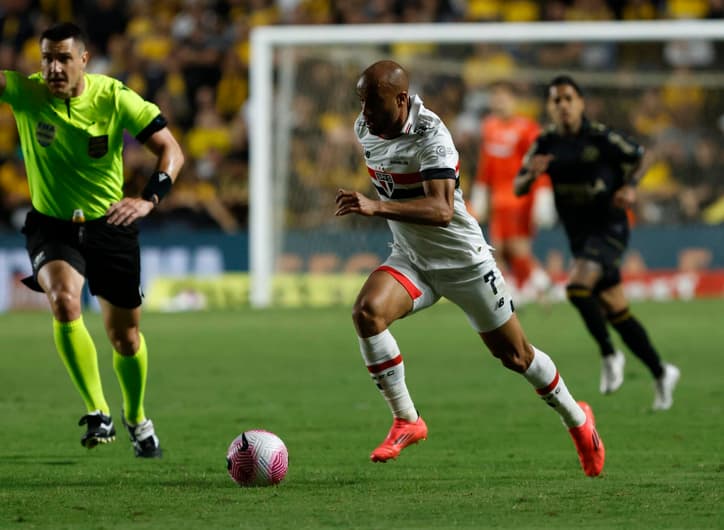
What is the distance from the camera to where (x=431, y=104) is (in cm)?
2131

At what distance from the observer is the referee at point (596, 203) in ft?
35.6

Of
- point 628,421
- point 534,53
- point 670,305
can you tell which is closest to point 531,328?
point 670,305

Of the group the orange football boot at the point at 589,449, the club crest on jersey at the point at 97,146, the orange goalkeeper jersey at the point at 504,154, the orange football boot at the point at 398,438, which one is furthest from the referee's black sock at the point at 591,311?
the orange goalkeeper jersey at the point at 504,154

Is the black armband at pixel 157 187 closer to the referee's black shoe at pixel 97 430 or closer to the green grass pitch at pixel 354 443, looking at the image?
the referee's black shoe at pixel 97 430

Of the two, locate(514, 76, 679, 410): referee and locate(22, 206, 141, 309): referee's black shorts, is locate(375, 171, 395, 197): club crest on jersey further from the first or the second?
locate(514, 76, 679, 410): referee

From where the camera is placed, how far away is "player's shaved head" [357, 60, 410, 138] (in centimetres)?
681

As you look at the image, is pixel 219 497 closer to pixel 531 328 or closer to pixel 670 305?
pixel 531 328

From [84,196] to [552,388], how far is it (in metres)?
2.81

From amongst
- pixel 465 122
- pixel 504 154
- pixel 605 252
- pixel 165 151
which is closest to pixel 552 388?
pixel 165 151

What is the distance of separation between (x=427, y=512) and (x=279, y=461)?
1059mm

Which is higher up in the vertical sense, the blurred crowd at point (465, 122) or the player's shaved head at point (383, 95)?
the player's shaved head at point (383, 95)

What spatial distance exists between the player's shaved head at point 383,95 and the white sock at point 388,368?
3.56ft

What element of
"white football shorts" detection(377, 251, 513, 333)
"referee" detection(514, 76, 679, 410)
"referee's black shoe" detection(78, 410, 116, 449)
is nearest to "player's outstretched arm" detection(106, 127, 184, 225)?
"referee's black shoe" detection(78, 410, 116, 449)

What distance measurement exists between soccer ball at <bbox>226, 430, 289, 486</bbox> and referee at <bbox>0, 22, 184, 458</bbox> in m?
1.24
